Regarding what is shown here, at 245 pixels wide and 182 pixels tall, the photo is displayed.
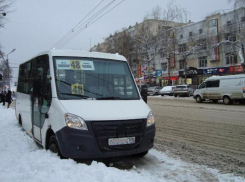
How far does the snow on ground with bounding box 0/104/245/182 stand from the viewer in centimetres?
370

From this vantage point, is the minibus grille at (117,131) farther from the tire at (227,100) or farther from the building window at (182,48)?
the building window at (182,48)

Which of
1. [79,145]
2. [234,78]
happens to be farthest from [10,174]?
[234,78]

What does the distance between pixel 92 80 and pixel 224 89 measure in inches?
719

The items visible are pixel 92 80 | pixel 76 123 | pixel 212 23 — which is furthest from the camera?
pixel 212 23

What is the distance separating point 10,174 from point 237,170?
4.13 m

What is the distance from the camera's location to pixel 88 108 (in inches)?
185

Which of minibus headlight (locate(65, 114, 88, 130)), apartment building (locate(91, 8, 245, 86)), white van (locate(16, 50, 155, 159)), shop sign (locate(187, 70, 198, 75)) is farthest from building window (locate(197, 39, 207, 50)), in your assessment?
minibus headlight (locate(65, 114, 88, 130))

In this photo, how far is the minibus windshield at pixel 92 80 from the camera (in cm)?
516

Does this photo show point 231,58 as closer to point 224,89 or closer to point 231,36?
point 231,36

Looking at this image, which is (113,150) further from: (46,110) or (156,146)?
(156,146)

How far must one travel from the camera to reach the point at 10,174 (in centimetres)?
383

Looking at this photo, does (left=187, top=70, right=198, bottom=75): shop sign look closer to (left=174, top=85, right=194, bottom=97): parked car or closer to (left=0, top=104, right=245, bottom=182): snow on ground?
(left=174, top=85, right=194, bottom=97): parked car

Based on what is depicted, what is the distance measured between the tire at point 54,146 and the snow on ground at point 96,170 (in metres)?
0.09

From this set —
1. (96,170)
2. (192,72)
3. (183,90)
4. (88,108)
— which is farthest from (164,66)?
(96,170)
